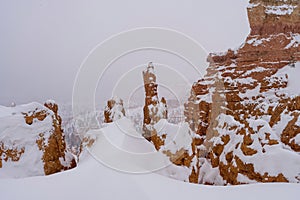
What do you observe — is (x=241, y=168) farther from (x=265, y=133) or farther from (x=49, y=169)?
(x=49, y=169)

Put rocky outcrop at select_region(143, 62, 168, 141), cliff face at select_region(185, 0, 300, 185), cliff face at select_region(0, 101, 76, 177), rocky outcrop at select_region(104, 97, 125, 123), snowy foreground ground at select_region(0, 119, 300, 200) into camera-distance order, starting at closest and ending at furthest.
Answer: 1. snowy foreground ground at select_region(0, 119, 300, 200)
2. cliff face at select_region(0, 101, 76, 177)
3. cliff face at select_region(185, 0, 300, 185)
4. rocky outcrop at select_region(143, 62, 168, 141)
5. rocky outcrop at select_region(104, 97, 125, 123)

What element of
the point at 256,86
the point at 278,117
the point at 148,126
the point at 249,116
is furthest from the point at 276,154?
the point at 148,126

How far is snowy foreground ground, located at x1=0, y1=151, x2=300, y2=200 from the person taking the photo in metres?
2.51

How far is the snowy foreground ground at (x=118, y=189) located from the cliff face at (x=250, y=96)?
2.81 metres

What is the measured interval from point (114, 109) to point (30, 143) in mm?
7487

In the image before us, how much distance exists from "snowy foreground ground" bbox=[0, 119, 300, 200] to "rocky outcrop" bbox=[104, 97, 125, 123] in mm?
9764

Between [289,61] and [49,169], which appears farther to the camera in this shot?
[289,61]

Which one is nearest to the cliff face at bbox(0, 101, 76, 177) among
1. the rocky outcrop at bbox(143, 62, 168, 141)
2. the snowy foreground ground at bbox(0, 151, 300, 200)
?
the snowy foreground ground at bbox(0, 151, 300, 200)

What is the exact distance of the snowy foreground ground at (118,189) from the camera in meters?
2.51

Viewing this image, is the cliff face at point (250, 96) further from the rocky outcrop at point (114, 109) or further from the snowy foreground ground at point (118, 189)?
the rocky outcrop at point (114, 109)

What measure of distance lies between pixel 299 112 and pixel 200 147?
10.4ft

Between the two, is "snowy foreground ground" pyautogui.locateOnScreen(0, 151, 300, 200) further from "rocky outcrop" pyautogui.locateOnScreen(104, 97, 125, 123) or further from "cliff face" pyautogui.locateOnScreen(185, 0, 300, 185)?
"rocky outcrop" pyautogui.locateOnScreen(104, 97, 125, 123)

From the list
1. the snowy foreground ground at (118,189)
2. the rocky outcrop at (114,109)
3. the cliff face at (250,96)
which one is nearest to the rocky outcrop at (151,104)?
the cliff face at (250,96)

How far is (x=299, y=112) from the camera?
6156 millimetres
